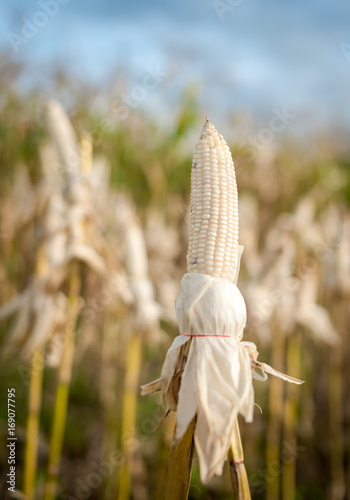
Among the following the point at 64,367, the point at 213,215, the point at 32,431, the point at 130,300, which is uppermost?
the point at 213,215

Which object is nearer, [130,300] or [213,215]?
[213,215]

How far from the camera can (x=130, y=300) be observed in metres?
2.71

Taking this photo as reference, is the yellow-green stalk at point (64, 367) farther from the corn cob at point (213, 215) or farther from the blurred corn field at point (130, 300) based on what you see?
the corn cob at point (213, 215)

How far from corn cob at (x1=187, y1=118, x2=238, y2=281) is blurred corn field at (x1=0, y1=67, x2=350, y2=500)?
31cm

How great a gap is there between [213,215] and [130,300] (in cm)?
172

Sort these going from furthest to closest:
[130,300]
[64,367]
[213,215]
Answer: [130,300], [64,367], [213,215]

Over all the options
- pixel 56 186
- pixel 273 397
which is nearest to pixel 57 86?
pixel 56 186

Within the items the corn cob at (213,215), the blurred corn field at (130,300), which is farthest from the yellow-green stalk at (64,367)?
the corn cob at (213,215)

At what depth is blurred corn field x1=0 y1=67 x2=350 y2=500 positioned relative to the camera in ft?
7.36

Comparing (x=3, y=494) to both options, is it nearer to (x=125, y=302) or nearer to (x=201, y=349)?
(x=125, y=302)

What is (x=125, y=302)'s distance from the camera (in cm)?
273

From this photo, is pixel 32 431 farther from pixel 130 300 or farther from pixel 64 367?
pixel 130 300

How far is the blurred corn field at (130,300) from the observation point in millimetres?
2242

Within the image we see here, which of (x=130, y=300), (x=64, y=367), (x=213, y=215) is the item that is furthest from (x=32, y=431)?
(x=213, y=215)
